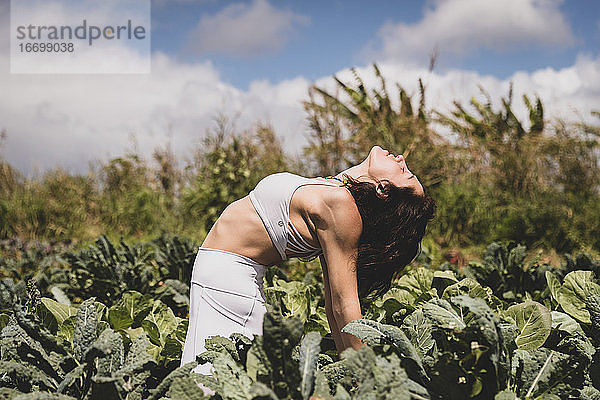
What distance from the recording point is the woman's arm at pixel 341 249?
2.04m

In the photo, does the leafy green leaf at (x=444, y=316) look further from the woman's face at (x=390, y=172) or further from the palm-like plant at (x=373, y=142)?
the palm-like plant at (x=373, y=142)

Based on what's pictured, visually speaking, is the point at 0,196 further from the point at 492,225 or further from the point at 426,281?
the point at 426,281

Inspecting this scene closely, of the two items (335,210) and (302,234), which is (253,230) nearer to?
(302,234)

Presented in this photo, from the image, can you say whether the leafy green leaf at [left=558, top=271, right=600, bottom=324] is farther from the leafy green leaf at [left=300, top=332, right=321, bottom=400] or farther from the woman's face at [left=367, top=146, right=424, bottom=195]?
the leafy green leaf at [left=300, top=332, right=321, bottom=400]

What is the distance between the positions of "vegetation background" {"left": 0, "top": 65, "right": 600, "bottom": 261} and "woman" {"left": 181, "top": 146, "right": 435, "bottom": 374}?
4988mm

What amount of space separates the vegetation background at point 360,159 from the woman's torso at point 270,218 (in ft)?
16.2

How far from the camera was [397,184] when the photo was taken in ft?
7.43

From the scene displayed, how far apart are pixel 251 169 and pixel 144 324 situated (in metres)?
6.86

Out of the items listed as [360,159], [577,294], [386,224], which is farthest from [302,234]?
[360,159]

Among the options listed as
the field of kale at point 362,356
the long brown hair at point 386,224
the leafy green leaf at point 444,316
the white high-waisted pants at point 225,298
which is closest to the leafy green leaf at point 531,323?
the field of kale at point 362,356

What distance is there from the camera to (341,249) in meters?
2.10

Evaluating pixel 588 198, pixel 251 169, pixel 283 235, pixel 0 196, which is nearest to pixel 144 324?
pixel 283 235

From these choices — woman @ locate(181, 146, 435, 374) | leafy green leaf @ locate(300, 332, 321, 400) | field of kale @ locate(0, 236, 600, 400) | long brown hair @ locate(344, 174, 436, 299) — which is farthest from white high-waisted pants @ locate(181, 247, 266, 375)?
leafy green leaf @ locate(300, 332, 321, 400)

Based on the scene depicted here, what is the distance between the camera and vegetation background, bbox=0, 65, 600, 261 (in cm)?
829
